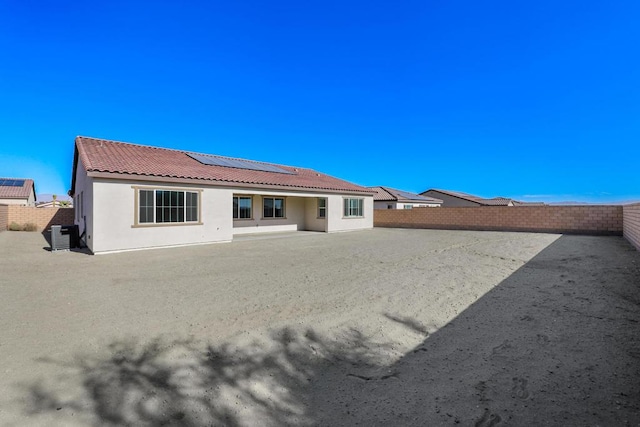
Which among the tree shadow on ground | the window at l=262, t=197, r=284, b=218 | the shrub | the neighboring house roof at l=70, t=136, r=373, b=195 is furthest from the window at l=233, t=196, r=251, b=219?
the tree shadow on ground

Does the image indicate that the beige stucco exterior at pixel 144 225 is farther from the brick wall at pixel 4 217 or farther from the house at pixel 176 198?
the brick wall at pixel 4 217

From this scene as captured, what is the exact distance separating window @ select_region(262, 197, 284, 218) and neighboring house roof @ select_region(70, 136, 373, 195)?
141 cm

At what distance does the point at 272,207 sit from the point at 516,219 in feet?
49.5

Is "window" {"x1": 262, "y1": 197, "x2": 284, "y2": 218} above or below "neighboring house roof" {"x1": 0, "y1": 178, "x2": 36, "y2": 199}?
below

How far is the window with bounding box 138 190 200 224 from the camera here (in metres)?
11.5

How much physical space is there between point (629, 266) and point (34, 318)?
12340mm

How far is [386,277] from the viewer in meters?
7.21

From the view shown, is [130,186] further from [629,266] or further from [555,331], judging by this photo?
[629,266]

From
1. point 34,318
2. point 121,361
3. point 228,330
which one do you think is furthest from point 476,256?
point 34,318

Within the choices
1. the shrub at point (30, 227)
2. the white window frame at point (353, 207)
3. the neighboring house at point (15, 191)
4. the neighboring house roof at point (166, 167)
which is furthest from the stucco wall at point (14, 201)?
the white window frame at point (353, 207)

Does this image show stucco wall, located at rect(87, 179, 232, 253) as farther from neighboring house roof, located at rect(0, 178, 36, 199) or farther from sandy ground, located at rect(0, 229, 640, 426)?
neighboring house roof, located at rect(0, 178, 36, 199)

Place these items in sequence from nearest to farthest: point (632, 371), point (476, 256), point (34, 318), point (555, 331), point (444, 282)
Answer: point (632, 371)
point (555, 331)
point (34, 318)
point (444, 282)
point (476, 256)

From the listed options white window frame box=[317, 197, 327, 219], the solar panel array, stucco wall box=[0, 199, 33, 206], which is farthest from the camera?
the solar panel array

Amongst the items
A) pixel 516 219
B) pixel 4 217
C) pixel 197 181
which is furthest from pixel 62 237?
pixel 516 219
